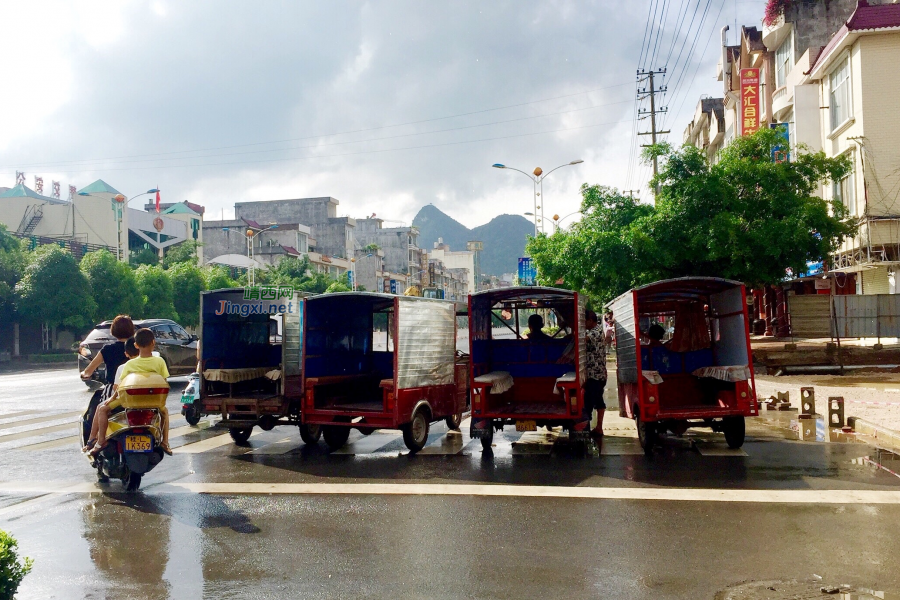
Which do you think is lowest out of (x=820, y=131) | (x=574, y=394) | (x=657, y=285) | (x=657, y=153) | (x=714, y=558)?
(x=714, y=558)

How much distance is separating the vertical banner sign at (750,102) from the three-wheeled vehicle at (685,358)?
24.2m

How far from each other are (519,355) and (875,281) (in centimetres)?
2059

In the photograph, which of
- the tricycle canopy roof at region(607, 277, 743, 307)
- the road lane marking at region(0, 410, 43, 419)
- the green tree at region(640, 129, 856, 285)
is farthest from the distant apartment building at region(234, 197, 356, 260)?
the tricycle canopy roof at region(607, 277, 743, 307)

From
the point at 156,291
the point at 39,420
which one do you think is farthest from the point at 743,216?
the point at 156,291

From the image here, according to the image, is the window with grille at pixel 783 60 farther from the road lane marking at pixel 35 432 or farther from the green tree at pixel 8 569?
the green tree at pixel 8 569

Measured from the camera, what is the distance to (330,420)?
10.6 m

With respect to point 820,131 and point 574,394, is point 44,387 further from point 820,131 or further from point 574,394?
point 820,131

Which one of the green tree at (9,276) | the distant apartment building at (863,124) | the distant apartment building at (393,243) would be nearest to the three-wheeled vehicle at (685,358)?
the distant apartment building at (863,124)

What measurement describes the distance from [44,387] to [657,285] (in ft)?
61.3

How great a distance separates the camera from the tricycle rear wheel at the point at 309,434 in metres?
11.3

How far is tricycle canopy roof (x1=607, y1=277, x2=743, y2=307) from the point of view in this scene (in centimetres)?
1031

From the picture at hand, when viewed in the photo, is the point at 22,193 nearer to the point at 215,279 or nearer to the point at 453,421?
the point at 215,279

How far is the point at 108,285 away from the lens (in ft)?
140

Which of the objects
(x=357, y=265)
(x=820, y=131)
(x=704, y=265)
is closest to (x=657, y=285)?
(x=704, y=265)
